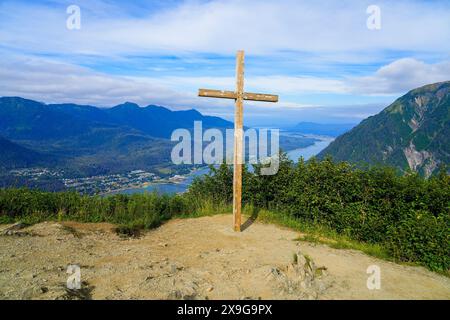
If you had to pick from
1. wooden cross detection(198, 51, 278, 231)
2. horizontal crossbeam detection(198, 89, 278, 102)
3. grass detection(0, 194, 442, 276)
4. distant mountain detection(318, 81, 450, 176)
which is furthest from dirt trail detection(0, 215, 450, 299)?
distant mountain detection(318, 81, 450, 176)

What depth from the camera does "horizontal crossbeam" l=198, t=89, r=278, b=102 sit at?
8953 millimetres

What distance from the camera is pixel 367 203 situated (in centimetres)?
956

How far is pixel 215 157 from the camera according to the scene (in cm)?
1293

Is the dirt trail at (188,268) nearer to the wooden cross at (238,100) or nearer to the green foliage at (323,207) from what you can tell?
the green foliage at (323,207)

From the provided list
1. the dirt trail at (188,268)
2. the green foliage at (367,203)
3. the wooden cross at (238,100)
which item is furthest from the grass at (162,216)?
the wooden cross at (238,100)

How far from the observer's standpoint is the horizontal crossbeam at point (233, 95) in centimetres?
895

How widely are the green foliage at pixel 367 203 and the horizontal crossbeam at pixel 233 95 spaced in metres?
2.90

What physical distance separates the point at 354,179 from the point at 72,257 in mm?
7807

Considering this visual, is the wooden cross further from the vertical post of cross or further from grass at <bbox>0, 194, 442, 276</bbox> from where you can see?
grass at <bbox>0, 194, 442, 276</bbox>

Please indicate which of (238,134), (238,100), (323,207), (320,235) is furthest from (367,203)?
(238,100)

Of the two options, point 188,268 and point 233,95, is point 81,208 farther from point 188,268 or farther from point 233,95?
point 233,95

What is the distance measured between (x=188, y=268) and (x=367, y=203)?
5.72 m

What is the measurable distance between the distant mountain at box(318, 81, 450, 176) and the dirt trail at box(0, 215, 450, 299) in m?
132
